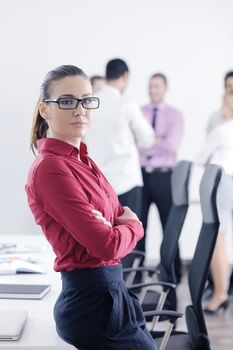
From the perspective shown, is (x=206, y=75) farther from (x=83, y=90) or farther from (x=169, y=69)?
(x=83, y=90)

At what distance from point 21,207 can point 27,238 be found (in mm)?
1606

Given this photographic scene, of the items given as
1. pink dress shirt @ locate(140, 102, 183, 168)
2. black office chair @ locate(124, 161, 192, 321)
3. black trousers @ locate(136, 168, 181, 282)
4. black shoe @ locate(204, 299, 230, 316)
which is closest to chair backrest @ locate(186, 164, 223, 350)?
black office chair @ locate(124, 161, 192, 321)

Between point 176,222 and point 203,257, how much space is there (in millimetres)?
700

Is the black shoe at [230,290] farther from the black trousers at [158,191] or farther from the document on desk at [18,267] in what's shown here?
the document on desk at [18,267]

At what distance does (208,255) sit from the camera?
7.41 ft

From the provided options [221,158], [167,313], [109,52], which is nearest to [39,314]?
[167,313]

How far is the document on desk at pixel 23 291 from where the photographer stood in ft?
6.82

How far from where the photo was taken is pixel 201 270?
2.26 m

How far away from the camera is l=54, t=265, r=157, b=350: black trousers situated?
1.69m

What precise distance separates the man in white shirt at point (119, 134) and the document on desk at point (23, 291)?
1882mm

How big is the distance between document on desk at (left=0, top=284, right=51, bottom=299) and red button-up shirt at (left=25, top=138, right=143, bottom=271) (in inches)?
15.3

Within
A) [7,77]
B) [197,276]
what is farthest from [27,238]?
[7,77]

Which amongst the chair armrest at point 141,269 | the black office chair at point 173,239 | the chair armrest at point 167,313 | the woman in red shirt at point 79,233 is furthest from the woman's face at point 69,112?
the chair armrest at point 141,269

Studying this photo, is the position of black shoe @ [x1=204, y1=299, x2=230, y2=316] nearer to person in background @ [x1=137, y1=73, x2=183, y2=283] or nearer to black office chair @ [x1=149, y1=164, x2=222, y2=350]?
person in background @ [x1=137, y1=73, x2=183, y2=283]
